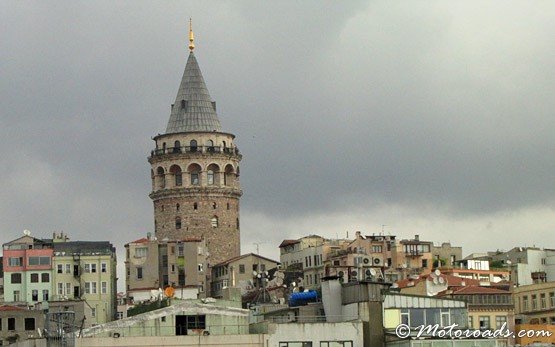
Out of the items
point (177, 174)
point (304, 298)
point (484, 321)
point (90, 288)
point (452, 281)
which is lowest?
point (304, 298)

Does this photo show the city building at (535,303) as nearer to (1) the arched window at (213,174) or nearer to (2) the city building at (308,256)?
(2) the city building at (308,256)

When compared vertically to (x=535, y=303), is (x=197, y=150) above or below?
above

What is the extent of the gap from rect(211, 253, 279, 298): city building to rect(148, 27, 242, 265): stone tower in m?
7.06

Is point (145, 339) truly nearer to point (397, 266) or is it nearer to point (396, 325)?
point (396, 325)

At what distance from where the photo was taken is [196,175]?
16750 centimetres

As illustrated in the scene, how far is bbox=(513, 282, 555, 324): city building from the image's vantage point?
4500 inches

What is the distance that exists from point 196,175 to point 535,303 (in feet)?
180

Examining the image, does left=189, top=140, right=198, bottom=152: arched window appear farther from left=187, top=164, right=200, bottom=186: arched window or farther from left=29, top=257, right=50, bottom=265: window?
left=29, top=257, right=50, bottom=265: window

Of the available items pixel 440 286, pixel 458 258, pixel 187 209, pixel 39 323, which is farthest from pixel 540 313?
pixel 187 209

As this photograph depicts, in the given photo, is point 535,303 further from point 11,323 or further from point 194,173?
point 194,173

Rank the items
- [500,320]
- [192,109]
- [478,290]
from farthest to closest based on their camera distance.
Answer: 1. [192,109]
2. [478,290]
3. [500,320]

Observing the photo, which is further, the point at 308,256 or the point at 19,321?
the point at 308,256

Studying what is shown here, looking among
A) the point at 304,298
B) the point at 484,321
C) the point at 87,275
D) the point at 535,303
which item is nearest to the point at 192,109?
the point at 87,275

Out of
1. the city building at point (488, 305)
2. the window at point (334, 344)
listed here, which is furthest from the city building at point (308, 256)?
the window at point (334, 344)
